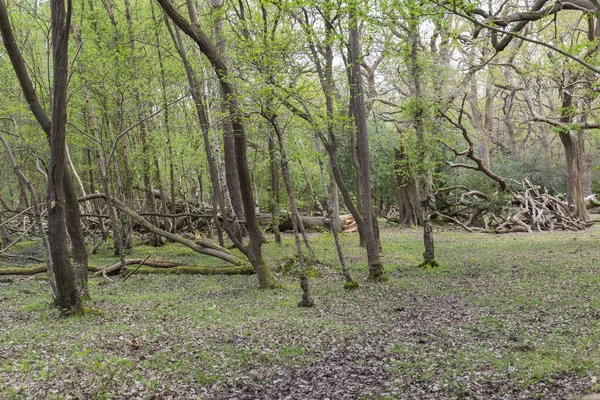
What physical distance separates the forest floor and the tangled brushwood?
36.2 ft

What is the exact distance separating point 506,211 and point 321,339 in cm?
2001

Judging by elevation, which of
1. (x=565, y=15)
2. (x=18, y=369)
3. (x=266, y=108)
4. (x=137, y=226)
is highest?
(x=565, y=15)

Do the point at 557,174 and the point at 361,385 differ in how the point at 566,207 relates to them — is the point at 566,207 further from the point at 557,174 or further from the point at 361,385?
the point at 361,385

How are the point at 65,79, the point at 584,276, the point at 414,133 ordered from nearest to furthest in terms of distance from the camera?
the point at 65,79 → the point at 584,276 → the point at 414,133

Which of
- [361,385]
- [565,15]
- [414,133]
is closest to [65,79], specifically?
[361,385]

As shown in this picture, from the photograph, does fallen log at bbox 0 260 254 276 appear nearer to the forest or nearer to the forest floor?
the forest

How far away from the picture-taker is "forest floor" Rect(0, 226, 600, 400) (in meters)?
5.42

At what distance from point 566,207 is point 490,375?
21654mm

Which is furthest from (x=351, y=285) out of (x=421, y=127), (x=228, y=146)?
(x=228, y=146)

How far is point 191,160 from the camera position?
75.3 ft

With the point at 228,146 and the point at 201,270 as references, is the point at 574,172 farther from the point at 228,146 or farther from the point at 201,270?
the point at 201,270

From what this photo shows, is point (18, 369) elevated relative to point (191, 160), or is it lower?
lower

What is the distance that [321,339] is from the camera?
7488mm

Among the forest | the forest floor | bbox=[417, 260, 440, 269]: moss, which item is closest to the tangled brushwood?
the forest
